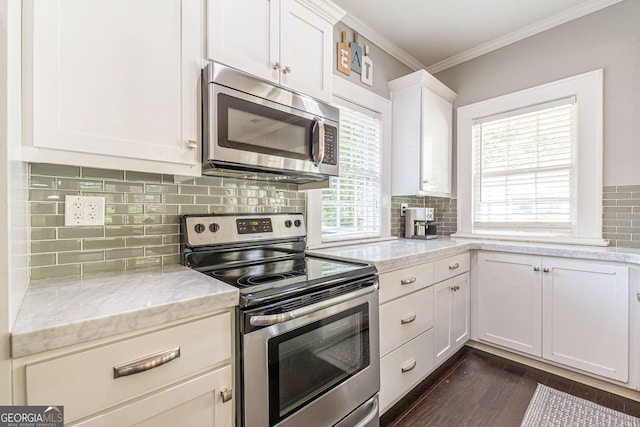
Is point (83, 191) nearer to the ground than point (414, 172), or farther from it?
nearer to the ground

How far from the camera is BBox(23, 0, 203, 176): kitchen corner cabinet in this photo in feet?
2.91

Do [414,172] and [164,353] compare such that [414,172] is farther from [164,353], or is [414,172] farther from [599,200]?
[164,353]

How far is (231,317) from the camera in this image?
3.25ft

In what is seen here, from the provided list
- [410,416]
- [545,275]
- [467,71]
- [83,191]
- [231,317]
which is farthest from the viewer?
[467,71]

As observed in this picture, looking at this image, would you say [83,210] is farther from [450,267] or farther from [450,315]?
[450,315]

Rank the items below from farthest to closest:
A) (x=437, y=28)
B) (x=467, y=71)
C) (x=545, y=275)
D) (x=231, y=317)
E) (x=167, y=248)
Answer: (x=467, y=71), (x=437, y=28), (x=545, y=275), (x=167, y=248), (x=231, y=317)

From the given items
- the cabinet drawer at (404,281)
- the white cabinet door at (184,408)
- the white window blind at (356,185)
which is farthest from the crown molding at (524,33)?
the white cabinet door at (184,408)

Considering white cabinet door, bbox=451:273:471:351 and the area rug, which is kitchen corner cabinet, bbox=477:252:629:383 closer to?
white cabinet door, bbox=451:273:471:351

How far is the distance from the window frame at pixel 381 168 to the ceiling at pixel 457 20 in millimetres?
539

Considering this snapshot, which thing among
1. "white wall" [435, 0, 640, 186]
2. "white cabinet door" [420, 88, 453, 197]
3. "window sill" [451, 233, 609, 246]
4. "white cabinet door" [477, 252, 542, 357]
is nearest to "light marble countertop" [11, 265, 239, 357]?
"white cabinet door" [420, 88, 453, 197]

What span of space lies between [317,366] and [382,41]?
2.61 meters

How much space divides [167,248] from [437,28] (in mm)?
2657

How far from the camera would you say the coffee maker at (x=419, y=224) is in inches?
108

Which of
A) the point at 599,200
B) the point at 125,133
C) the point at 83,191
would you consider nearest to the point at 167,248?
the point at 83,191
